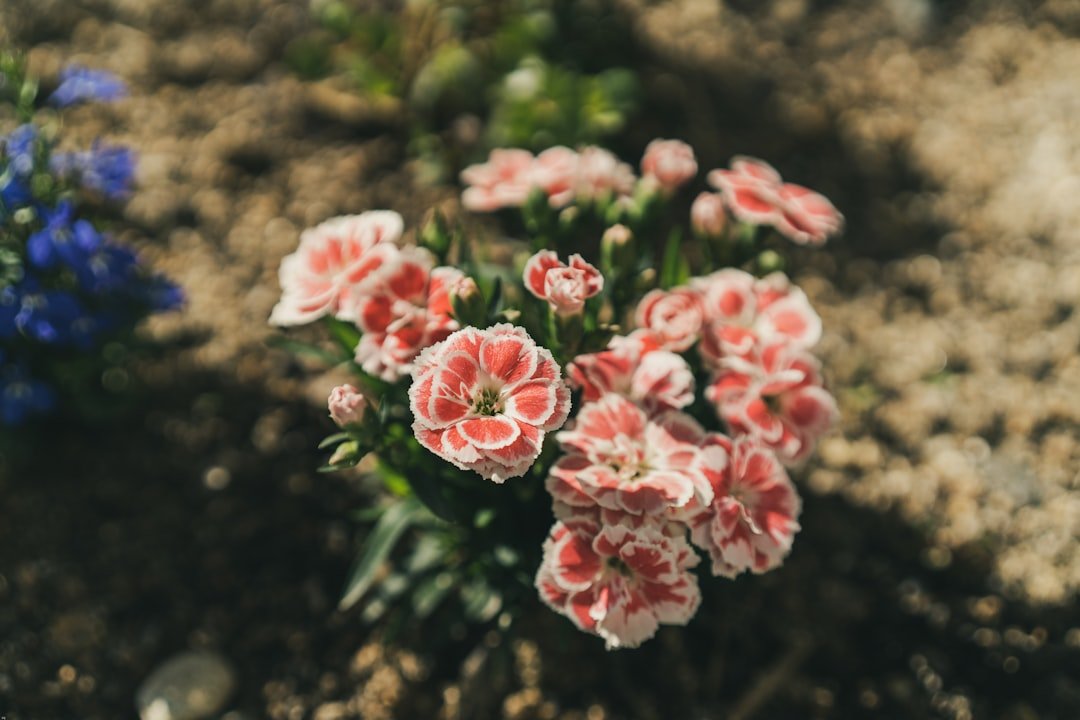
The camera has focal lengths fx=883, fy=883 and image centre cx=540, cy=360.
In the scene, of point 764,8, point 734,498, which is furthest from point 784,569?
point 764,8

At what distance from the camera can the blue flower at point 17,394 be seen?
215 cm

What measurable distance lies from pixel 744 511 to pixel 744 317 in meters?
0.42

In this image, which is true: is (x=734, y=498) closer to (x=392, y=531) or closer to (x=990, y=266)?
(x=392, y=531)

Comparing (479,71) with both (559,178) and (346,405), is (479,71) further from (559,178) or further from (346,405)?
(346,405)

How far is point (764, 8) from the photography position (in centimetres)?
368

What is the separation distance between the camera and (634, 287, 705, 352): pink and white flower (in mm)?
1659

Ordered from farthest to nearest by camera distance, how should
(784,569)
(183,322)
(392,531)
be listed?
(183,322) < (784,569) < (392,531)

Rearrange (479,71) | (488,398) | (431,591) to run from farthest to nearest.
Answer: (479,71) → (431,591) → (488,398)

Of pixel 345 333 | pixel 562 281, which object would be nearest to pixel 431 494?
pixel 345 333

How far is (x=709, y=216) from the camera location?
1.93 meters

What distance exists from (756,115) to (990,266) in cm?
98

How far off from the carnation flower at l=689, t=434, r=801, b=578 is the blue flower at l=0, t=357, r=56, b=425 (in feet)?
5.36

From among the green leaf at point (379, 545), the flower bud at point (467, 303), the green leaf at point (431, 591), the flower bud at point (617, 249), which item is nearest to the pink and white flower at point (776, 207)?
the flower bud at point (617, 249)

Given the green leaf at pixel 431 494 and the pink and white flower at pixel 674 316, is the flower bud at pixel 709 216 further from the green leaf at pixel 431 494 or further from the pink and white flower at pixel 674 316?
the green leaf at pixel 431 494
